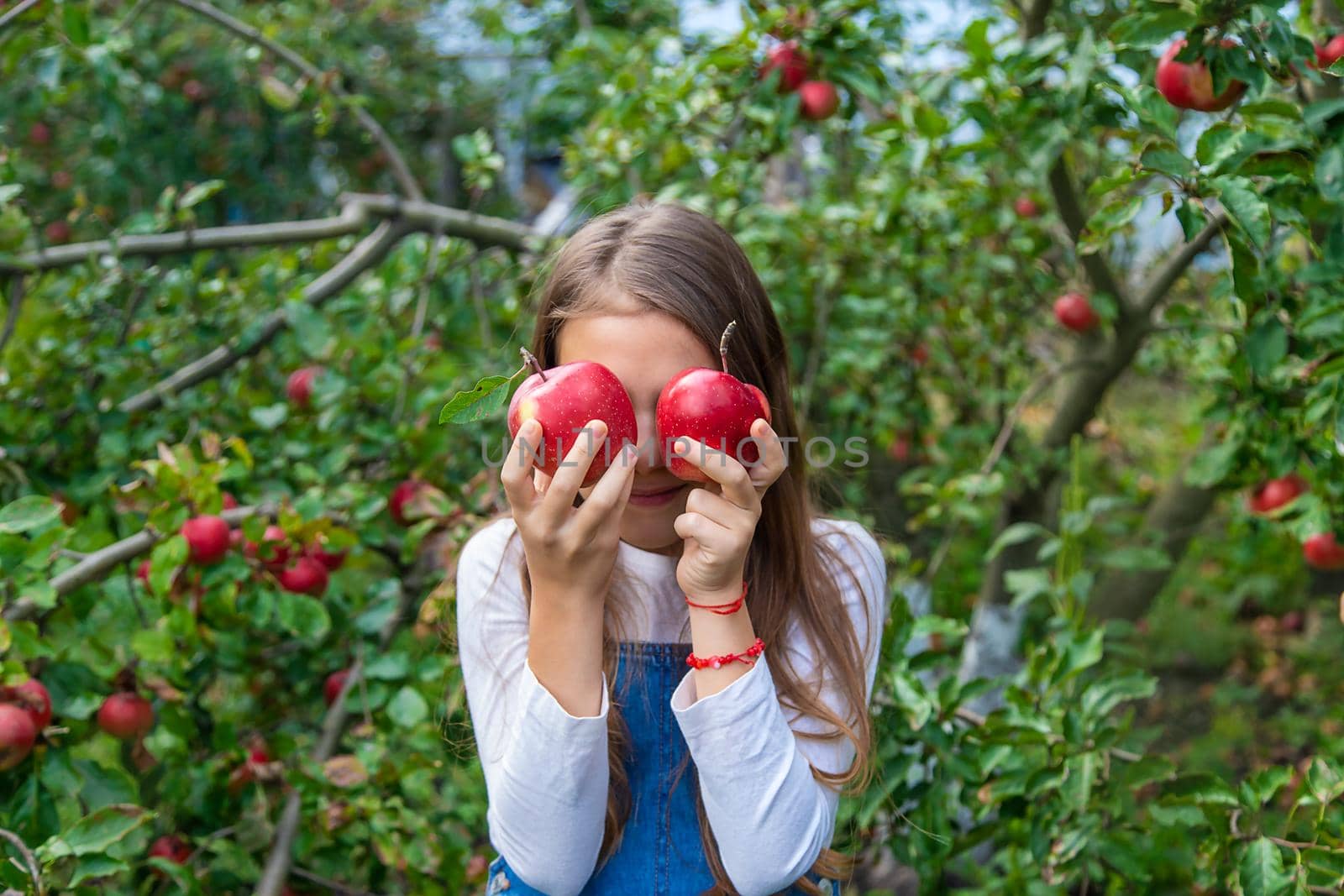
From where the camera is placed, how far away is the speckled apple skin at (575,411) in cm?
92

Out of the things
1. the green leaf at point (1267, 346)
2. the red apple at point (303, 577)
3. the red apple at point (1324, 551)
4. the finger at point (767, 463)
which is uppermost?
the finger at point (767, 463)

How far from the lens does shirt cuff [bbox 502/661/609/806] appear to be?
96 cm

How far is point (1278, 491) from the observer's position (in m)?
1.97

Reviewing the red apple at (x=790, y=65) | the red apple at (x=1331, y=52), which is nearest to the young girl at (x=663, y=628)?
the red apple at (x=1331, y=52)

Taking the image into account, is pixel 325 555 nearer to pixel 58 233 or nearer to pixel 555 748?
pixel 555 748

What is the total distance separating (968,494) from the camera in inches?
84.3

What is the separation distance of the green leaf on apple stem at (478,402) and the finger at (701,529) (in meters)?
Answer: 0.19

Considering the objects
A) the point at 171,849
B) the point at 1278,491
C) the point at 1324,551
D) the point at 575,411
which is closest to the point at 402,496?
the point at 171,849

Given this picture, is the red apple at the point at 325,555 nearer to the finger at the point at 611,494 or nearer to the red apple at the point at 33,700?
the red apple at the point at 33,700

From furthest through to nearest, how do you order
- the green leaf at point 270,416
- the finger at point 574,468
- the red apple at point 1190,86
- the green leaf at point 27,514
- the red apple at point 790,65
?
the red apple at point 790,65 < the green leaf at point 270,416 < the red apple at point 1190,86 < the green leaf at point 27,514 < the finger at point 574,468

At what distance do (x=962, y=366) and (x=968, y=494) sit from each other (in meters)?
0.89

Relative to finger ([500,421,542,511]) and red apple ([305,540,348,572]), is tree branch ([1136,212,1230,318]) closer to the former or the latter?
finger ([500,421,542,511])

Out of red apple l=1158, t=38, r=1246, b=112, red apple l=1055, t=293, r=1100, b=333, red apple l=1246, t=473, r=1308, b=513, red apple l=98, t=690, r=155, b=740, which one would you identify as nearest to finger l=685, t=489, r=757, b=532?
red apple l=1158, t=38, r=1246, b=112

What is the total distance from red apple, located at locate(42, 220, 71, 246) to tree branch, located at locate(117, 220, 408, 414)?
235cm
